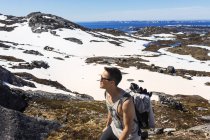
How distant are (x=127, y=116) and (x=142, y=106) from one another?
59cm

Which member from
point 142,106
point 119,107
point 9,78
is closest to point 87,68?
point 9,78

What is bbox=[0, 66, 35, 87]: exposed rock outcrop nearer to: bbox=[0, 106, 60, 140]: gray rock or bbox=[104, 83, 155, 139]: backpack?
bbox=[0, 106, 60, 140]: gray rock

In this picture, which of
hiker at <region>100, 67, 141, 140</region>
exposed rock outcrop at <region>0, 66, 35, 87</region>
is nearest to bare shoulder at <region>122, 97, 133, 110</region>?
hiker at <region>100, 67, 141, 140</region>

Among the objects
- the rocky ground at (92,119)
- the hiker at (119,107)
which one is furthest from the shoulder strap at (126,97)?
the rocky ground at (92,119)

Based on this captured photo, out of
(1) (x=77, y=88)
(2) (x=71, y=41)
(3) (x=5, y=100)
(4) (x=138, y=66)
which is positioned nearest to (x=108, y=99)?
(3) (x=5, y=100)

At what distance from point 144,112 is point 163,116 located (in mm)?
22888

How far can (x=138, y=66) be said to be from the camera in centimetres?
8925

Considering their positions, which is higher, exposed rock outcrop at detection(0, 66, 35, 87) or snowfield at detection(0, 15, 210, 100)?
exposed rock outcrop at detection(0, 66, 35, 87)

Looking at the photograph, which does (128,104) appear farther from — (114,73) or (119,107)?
(114,73)

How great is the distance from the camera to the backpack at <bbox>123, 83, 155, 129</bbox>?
9.42 meters

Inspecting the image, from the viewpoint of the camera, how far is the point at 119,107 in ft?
30.4

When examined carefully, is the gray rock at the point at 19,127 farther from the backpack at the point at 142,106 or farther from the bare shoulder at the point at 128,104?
the bare shoulder at the point at 128,104

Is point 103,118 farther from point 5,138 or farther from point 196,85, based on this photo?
point 196,85

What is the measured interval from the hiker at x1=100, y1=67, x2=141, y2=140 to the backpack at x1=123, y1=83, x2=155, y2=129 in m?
0.24
